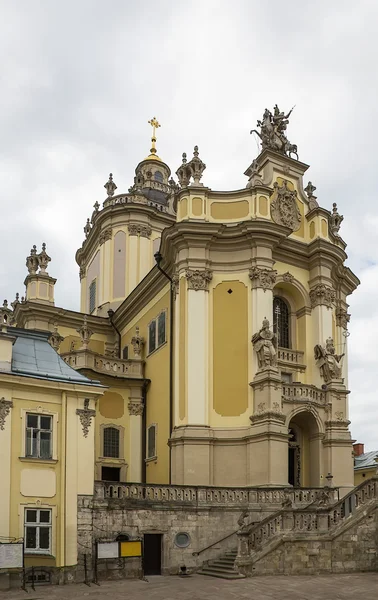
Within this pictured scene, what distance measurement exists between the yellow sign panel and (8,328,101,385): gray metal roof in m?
5.18

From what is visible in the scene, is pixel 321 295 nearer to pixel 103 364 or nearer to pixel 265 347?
pixel 265 347

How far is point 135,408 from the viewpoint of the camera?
116 ft

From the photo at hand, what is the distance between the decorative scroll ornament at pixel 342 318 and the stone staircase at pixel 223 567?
1434 centimetres

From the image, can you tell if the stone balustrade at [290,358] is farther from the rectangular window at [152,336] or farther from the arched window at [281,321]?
the rectangular window at [152,336]

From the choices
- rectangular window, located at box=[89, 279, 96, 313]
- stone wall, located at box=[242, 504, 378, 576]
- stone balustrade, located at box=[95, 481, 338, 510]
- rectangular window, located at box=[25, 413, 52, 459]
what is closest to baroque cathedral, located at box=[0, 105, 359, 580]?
rectangular window, located at box=[25, 413, 52, 459]

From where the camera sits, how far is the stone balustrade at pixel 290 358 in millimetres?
31609

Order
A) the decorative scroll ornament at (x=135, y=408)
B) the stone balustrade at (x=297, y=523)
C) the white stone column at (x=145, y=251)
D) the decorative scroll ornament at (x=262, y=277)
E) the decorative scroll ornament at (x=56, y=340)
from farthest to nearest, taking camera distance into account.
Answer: the white stone column at (x=145, y=251)
the decorative scroll ornament at (x=56, y=340)
the decorative scroll ornament at (x=135, y=408)
the decorative scroll ornament at (x=262, y=277)
the stone balustrade at (x=297, y=523)

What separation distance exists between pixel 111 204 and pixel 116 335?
949 centimetres

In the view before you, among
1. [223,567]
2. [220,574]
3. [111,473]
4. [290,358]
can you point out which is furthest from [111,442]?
[220,574]

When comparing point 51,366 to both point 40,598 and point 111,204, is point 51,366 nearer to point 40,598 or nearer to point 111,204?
point 40,598

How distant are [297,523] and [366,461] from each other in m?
37.4

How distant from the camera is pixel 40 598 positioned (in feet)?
59.9

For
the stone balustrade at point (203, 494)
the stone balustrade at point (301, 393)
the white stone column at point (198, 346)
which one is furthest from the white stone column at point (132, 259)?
the stone balustrade at point (203, 494)

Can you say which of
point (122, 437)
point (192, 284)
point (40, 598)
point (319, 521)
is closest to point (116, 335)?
point (122, 437)
